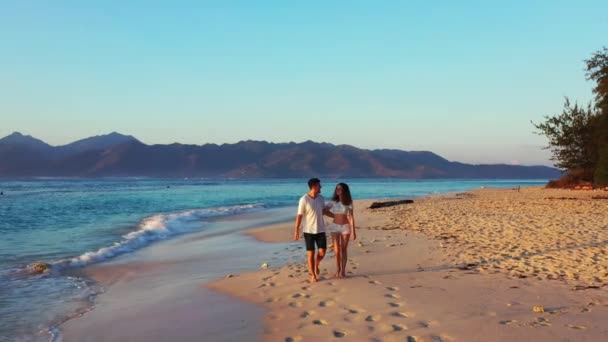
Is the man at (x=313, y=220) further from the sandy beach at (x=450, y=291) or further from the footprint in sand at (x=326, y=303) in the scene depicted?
the footprint in sand at (x=326, y=303)

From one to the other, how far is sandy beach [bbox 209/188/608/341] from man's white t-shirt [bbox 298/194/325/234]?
1.04m

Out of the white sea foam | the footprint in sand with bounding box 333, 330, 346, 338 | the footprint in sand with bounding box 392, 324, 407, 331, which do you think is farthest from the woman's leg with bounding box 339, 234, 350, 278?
the white sea foam

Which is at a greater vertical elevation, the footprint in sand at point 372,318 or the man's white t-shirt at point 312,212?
the man's white t-shirt at point 312,212

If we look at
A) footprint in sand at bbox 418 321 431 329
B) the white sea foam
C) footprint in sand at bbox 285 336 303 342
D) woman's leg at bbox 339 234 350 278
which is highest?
woman's leg at bbox 339 234 350 278

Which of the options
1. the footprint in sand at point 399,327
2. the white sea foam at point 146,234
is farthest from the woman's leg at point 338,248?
the white sea foam at point 146,234

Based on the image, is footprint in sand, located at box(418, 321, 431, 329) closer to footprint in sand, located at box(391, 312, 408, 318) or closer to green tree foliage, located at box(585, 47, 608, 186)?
footprint in sand, located at box(391, 312, 408, 318)

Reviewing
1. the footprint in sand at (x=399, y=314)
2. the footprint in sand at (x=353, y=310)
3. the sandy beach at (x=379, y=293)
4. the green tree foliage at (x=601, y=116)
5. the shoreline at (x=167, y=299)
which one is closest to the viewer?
Answer: the sandy beach at (x=379, y=293)

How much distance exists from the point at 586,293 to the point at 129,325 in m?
7.15

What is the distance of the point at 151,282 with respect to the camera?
1000 centimetres

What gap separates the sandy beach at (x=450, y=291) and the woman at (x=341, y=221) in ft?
1.51

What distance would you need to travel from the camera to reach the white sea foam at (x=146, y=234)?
510 inches

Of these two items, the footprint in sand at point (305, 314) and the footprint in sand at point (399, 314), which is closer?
the footprint in sand at point (399, 314)

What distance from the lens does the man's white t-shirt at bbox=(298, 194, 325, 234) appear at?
8.51 m

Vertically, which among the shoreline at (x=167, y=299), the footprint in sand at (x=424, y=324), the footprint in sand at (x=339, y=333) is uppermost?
the footprint in sand at (x=424, y=324)
